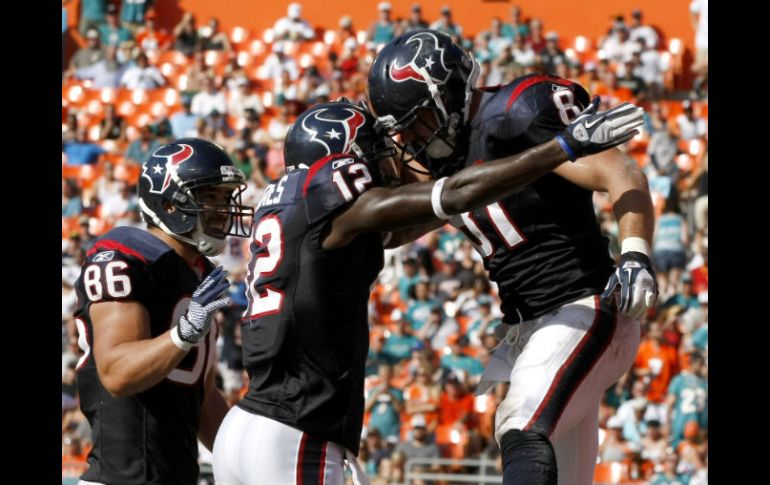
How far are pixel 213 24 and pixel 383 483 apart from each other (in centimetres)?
858

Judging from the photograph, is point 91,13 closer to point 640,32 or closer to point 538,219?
point 640,32

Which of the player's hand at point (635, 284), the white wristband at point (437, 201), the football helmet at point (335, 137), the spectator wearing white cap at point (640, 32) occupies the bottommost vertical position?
the player's hand at point (635, 284)

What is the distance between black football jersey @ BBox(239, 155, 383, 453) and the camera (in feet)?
14.4

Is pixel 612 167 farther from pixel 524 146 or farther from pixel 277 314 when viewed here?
pixel 277 314

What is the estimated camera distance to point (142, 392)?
502 cm

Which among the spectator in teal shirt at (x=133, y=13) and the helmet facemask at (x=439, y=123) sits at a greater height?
the spectator in teal shirt at (x=133, y=13)

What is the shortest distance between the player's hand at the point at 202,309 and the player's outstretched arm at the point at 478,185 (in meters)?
0.57

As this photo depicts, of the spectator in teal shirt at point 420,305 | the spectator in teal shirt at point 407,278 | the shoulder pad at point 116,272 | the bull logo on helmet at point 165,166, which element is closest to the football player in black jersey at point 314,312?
the shoulder pad at point 116,272

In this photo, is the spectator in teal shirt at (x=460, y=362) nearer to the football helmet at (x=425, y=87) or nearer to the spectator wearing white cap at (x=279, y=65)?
the spectator wearing white cap at (x=279, y=65)

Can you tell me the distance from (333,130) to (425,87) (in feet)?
1.28

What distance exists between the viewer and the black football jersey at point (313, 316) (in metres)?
4.38

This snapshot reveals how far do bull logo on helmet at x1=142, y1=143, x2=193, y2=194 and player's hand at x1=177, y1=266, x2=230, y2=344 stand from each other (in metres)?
0.76

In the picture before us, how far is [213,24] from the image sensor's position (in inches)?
668

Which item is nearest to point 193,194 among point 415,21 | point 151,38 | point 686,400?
point 686,400
